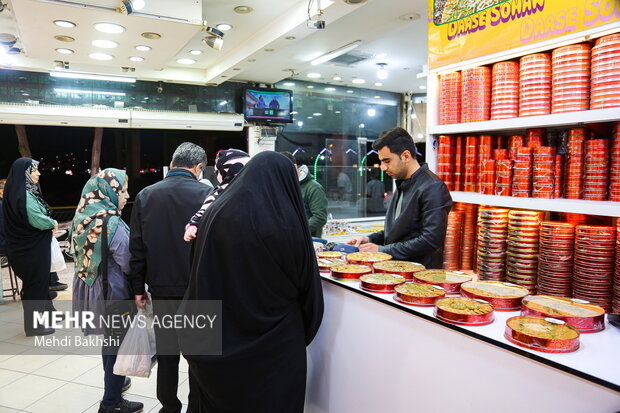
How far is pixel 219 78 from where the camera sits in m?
7.09

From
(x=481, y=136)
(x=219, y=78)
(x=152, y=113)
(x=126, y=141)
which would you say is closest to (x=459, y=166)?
(x=481, y=136)

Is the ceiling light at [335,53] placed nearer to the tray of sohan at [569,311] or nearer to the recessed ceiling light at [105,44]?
the recessed ceiling light at [105,44]

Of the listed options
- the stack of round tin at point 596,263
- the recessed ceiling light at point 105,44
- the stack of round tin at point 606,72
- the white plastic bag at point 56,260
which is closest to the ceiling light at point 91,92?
the recessed ceiling light at point 105,44

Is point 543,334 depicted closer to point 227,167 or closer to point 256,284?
point 256,284

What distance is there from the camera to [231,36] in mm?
5512

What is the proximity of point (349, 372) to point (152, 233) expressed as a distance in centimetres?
140

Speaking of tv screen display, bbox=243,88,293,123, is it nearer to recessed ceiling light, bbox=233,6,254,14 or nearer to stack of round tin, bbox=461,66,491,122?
recessed ceiling light, bbox=233,6,254,14

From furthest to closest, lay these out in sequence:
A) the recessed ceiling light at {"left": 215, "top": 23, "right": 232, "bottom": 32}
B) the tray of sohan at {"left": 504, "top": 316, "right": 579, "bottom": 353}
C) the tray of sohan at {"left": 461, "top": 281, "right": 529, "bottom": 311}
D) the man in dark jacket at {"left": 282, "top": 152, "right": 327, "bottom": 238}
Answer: the recessed ceiling light at {"left": 215, "top": 23, "right": 232, "bottom": 32} → the man in dark jacket at {"left": 282, "top": 152, "right": 327, "bottom": 238} → the tray of sohan at {"left": 461, "top": 281, "right": 529, "bottom": 311} → the tray of sohan at {"left": 504, "top": 316, "right": 579, "bottom": 353}

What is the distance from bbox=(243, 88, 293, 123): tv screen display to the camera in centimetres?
791

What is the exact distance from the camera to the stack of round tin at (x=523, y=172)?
2123 mm

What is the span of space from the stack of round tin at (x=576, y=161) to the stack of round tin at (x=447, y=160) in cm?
69

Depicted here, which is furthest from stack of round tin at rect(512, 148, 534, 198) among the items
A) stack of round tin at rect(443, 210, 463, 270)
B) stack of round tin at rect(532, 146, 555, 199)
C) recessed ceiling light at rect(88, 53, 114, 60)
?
recessed ceiling light at rect(88, 53, 114, 60)

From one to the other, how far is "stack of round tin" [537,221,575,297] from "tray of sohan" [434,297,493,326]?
0.84 meters

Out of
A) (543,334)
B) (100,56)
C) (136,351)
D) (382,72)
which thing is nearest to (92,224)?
(136,351)
